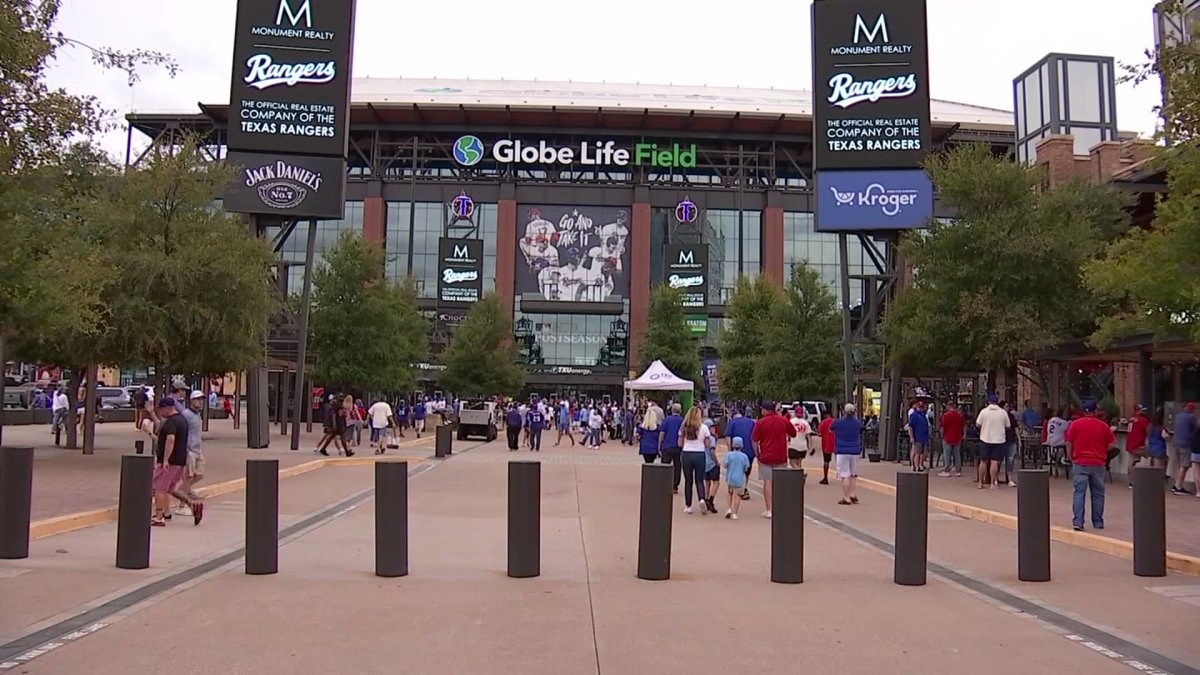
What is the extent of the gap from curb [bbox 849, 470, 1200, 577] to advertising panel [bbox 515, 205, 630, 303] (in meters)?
53.7

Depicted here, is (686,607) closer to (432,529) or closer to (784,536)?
(784,536)

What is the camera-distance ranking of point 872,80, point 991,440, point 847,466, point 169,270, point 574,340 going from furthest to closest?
point 574,340 → point 872,80 → point 169,270 → point 991,440 → point 847,466

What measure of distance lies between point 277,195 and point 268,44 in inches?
158

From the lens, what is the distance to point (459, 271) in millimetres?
60438

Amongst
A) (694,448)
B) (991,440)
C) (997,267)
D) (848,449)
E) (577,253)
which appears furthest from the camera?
(577,253)

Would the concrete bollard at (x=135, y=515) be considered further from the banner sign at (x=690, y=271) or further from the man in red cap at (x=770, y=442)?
the banner sign at (x=690, y=271)

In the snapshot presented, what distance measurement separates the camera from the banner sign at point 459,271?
6012cm

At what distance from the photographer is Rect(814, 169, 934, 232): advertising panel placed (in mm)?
28000

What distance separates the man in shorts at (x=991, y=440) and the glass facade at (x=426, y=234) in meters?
53.1

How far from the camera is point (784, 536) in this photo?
9.60m

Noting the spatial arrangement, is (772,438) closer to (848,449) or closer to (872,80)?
(848,449)

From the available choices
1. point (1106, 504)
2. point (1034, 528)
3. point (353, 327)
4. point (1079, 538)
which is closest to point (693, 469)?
point (1079, 538)

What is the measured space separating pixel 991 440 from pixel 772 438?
20.0 feet

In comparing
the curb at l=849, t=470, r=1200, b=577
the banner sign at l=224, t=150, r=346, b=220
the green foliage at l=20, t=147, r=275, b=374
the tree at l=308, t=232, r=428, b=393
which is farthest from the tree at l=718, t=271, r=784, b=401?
the curb at l=849, t=470, r=1200, b=577
